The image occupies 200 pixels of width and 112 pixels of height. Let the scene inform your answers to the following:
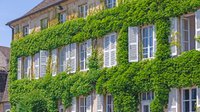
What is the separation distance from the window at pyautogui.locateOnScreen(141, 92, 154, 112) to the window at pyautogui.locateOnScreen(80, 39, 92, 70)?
570 centimetres

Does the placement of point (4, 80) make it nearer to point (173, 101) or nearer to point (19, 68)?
point (19, 68)

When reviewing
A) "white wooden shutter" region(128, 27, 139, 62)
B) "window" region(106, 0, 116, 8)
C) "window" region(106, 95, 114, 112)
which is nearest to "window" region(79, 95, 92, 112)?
"window" region(106, 95, 114, 112)

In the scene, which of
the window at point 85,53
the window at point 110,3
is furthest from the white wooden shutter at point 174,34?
the window at point 85,53

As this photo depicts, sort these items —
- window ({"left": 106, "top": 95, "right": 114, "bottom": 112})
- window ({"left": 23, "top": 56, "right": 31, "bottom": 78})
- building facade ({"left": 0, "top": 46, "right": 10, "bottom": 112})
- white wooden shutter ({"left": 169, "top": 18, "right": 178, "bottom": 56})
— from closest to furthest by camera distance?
white wooden shutter ({"left": 169, "top": 18, "right": 178, "bottom": 56}), window ({"left": 106, "top": 95, "right": 114, "bottom": 112}), window ({"left": 23, "top": 56, "right": 31, "bottom": 78}), building facade ({"left": 0, "top": 46, "right": 10, "bottom": 112})

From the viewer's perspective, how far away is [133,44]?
31500 millimetres

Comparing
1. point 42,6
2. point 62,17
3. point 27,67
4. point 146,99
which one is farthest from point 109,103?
point 42,6

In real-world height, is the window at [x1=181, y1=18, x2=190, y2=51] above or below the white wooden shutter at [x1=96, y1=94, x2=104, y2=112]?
above

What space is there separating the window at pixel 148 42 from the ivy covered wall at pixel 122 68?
0.45 m

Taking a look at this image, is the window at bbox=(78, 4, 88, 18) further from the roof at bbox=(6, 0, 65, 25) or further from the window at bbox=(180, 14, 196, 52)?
the window at bbox=(180, 14, 196, 52)

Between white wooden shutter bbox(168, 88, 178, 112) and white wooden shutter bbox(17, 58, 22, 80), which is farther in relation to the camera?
white wooden shutter bbox(17, 58, 22, 80)

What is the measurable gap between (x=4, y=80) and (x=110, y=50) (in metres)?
24.5

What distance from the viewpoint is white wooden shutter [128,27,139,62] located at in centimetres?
3130

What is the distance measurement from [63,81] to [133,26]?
7689 millimetres

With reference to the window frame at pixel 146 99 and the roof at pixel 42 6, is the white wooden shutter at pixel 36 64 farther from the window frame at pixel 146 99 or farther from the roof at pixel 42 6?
the window frame at pixel 146 99
